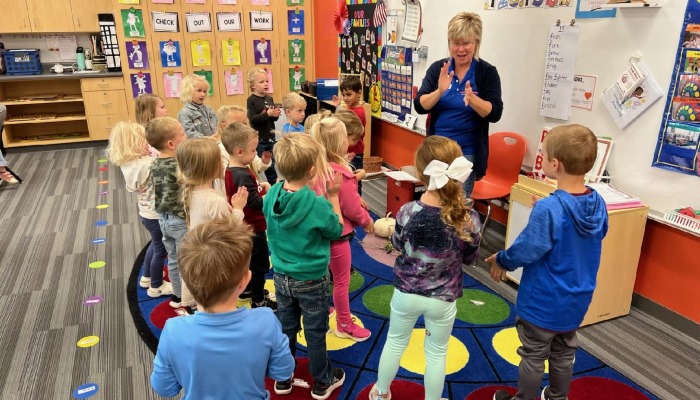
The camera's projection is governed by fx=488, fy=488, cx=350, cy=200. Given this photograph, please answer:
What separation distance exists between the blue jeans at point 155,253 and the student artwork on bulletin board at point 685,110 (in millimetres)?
2702

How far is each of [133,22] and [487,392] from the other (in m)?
6.19

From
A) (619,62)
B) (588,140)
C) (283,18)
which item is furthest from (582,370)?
(283,18)

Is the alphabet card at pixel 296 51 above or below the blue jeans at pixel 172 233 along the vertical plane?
above

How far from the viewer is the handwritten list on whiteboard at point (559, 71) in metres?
2.87

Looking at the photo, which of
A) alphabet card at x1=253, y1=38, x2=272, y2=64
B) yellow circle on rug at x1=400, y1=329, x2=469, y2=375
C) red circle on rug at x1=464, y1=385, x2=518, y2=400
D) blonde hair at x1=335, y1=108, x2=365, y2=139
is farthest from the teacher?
alphabet card at x1=253, y1=38, x2=272, y2=64

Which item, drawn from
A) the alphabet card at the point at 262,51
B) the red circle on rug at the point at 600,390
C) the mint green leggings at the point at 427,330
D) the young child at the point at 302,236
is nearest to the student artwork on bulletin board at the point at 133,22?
the alphabet card at the point at 262,51

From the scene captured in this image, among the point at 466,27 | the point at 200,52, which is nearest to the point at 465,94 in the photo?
the point at 466,27

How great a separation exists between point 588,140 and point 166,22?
6.10m

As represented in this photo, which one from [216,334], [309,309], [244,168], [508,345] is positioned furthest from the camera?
[508,345]

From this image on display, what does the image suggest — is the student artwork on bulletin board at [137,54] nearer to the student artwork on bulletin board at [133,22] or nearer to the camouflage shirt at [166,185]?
the student artwork on bulletin board at [133,22]

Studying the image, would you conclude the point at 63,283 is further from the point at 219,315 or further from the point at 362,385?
A: the point at 219,315

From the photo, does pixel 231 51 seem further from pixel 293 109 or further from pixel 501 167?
pixel 501 167

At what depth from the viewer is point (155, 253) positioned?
2.81m

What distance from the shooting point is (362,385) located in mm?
2129
